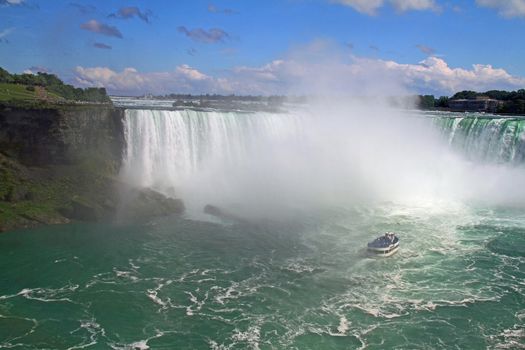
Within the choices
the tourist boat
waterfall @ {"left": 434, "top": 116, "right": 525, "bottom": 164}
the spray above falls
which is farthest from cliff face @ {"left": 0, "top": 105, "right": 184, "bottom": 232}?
waterfall @ {"left": 434, "top": 116, "right": 525, "bottom": 164}

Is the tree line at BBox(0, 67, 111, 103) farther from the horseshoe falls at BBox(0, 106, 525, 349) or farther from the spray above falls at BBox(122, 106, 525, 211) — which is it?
the horseshoe falls at BBox(0, 106, 525, 349)

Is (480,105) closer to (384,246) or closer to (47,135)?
(384,246)

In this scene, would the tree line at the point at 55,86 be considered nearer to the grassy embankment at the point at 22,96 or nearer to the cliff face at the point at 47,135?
the grassy embankment at the point at 22,96

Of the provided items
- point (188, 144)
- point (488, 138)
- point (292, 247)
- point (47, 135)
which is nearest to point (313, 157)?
point (188, 144)

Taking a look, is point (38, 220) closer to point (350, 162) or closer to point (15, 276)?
point (15, 276)

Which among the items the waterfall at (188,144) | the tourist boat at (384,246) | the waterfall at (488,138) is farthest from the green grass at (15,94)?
the waterfall at (488,138)

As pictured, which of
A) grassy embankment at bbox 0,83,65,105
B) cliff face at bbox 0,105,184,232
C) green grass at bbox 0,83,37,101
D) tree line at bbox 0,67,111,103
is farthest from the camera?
tree line at bbox 0,67,111,103

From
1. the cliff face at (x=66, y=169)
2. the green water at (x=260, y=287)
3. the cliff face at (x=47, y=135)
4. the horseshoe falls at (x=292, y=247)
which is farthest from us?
the cliff face at (x=47, y=135)

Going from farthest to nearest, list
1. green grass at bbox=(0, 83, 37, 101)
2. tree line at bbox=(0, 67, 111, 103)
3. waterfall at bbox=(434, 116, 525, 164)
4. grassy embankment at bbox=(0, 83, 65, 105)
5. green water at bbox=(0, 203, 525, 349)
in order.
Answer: tree line at bbox=(0, 67, 111, 103)
waterfall at bbox=(434, 116, 525, 164)
green grass at bbox=(0, 83, 37, 101)
grassy embankment at bbox=(0, 83, 65, 105)
green water at bbox=(0, 203, 525, 349)

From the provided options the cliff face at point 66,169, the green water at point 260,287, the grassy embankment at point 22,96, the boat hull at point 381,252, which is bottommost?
the green water at point 260,287
